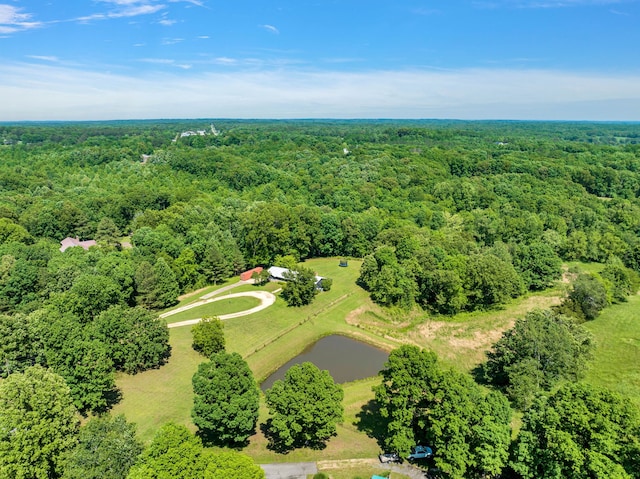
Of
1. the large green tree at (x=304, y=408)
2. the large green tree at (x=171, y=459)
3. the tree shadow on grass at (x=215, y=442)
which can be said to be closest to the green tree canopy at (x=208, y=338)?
the tree shadow on grass at (x=215, y=442)

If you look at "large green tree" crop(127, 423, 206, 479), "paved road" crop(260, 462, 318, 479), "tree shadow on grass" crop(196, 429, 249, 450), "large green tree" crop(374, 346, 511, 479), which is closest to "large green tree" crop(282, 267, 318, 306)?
"tree shadow on grass" crop(196, 429, 249, 450)

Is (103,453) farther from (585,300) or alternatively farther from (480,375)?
(585,300)

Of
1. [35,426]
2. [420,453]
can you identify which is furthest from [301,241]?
[35,426]

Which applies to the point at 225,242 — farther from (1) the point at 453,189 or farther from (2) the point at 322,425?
(1) the point at 453,189

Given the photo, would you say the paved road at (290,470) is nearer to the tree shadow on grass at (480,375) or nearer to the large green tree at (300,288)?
the tree shadow on grass at (480,375)

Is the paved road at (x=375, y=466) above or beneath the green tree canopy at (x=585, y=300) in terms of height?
beneath

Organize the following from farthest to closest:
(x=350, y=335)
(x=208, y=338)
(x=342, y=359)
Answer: (x=350, y=335)
(x=342, y=359)
(x=208, y=338)

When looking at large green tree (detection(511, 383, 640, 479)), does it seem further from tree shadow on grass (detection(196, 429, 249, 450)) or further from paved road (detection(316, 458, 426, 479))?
tree shadow on grass (detection(196, 429, 249, 450))
